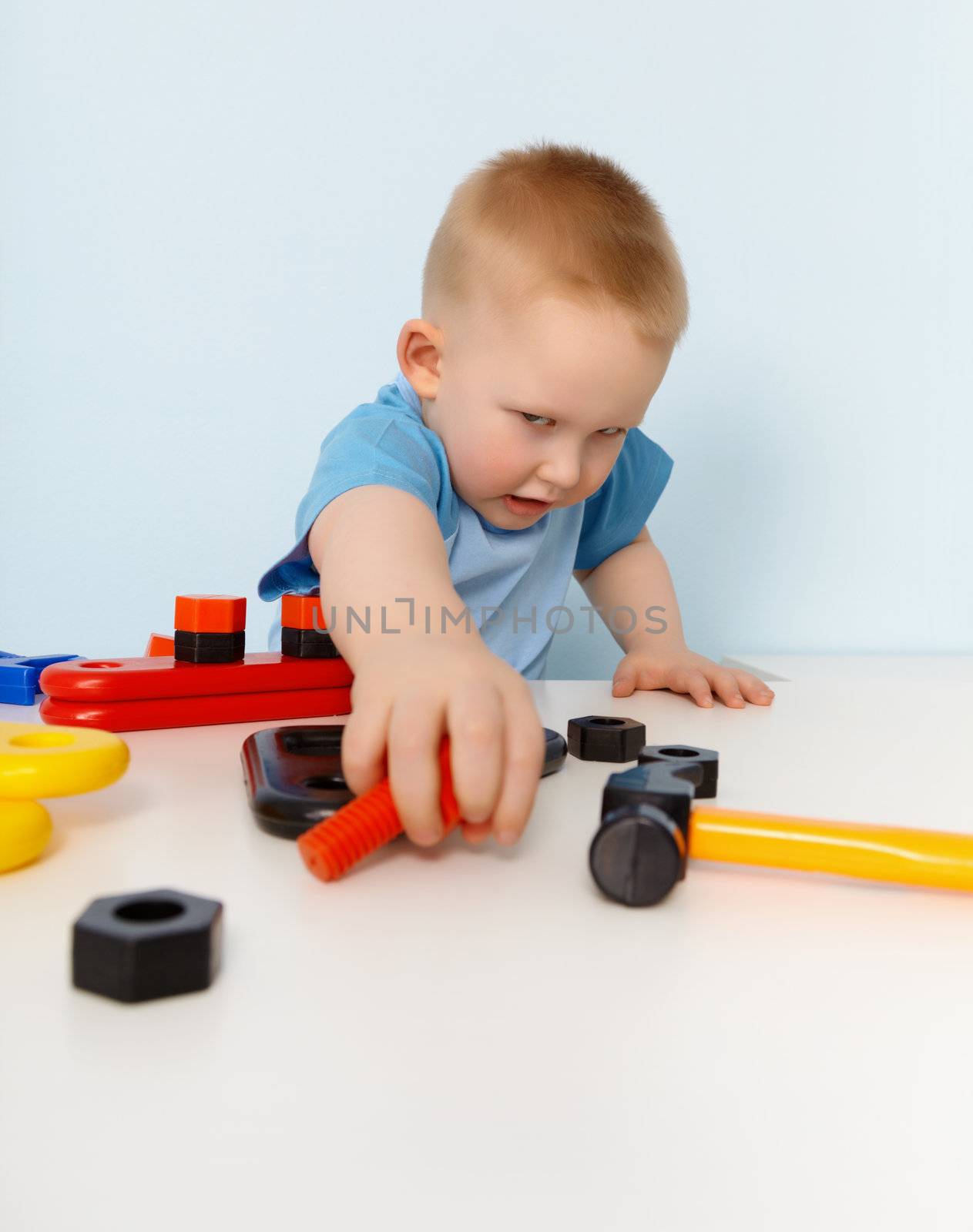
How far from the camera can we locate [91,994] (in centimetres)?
25

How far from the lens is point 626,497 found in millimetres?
1062

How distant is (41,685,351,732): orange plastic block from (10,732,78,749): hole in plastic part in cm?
17

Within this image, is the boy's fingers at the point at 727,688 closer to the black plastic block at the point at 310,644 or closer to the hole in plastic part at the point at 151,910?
the black plastic block at the point at 310,644

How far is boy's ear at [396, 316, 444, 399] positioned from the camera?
83cm

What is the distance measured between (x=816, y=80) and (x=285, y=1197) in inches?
53.9

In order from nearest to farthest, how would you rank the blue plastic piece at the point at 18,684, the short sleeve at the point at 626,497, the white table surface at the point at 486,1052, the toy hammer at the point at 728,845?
the white table surface at the point at 486,1052, the toy hammer at the point at 728,845, the blue plastic piece at the point at 18,684, the short sleeve at the point at 626,497

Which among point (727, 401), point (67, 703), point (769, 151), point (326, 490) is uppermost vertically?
point (769, 151)

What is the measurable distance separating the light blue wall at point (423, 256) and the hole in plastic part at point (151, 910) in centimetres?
109

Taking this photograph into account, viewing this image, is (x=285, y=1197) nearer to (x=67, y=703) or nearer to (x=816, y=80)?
(x=67, y=703)

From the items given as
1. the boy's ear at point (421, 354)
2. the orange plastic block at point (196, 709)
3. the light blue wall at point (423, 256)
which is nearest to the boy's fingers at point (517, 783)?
the orange plastic block at point (196, 709)

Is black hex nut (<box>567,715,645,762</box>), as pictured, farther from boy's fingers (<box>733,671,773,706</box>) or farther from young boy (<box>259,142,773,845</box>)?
boy's fingers (<box>733,671,773,706</box>)

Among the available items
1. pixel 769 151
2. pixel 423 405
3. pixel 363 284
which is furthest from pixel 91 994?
pixel 769 151

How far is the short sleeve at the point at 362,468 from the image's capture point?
68 cm

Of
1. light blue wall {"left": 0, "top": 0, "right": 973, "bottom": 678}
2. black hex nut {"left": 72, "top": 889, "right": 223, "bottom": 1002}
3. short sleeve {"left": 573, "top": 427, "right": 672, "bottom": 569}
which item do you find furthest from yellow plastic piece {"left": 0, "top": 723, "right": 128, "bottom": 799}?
light blue wall {"left": 0, "top": 0, "right": 973, "bottom": 678}
